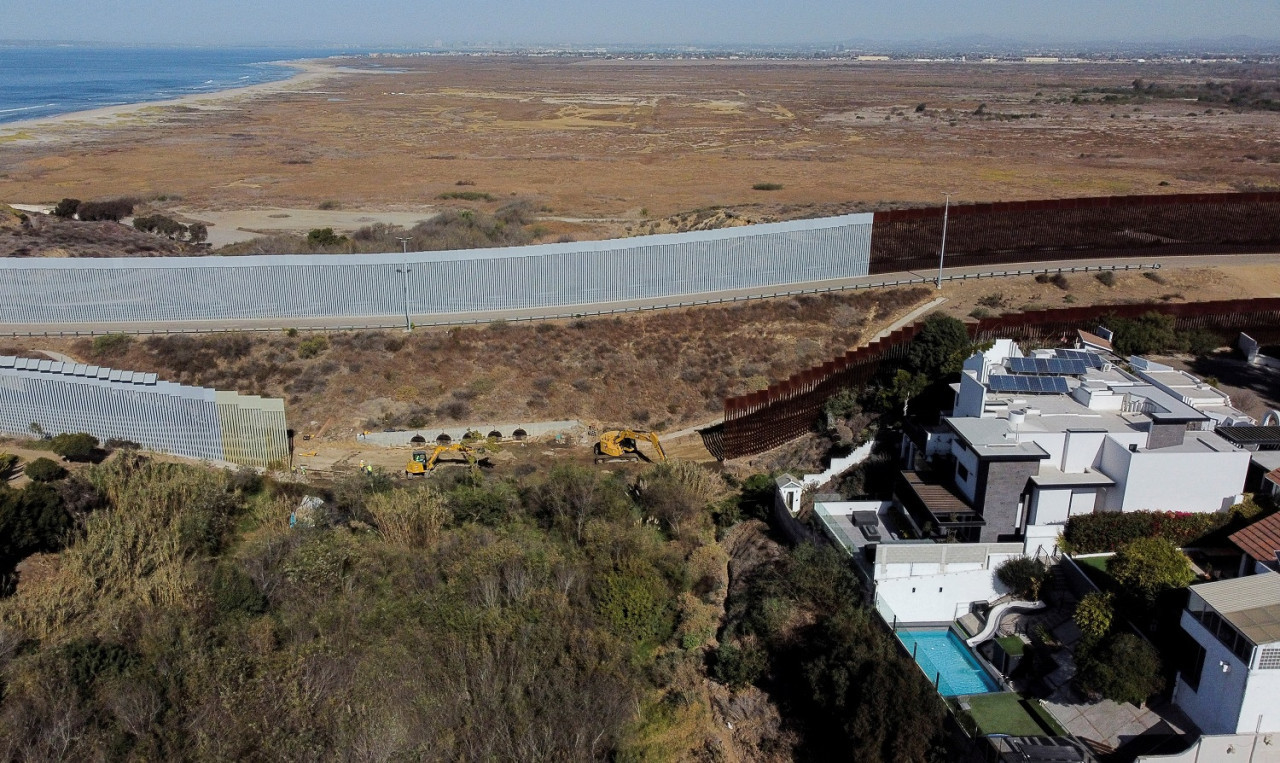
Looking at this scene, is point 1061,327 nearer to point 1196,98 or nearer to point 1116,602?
point 1116,602

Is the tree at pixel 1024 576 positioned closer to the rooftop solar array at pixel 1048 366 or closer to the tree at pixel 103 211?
the rooftop solar array at pixel 1048 366

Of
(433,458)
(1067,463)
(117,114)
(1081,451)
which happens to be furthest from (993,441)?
(117,114)

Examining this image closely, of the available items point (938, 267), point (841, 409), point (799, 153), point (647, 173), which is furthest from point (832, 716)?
point (799, 153)

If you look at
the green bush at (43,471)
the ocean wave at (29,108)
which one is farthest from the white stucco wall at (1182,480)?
the ocean wave at (29,108)

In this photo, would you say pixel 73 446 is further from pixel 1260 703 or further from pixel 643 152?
pixel 643 152

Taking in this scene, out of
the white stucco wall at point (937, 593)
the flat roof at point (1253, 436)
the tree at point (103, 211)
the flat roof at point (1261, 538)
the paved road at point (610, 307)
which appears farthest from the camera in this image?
the tree at point (103, 211)

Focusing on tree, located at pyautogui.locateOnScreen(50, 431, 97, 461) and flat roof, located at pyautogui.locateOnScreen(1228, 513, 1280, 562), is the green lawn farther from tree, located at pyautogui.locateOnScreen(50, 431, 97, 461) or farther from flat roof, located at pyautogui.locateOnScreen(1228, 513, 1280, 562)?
tree, located at pyautogui.locateOnScreen(50, 431, 97, 461)
